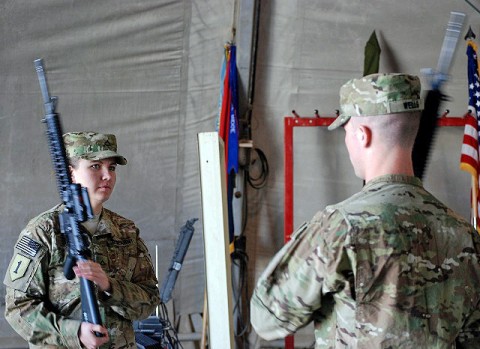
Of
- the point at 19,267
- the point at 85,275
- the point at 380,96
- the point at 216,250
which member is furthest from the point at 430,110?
the point at 19,267

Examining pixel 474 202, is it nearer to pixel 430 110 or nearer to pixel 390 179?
pixel 430 110

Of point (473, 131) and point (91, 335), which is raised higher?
point (473, 131)

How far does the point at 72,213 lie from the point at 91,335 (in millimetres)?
389

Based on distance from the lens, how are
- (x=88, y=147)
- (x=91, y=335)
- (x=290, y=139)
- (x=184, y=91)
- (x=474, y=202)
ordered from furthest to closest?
(x=290, y=139), (x=184, y=91), (x=474, y=202), (x=88, y=147), (x=91, y=335)

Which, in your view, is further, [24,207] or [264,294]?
[24,207]

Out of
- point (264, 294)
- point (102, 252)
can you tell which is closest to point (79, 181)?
point (102, 252)

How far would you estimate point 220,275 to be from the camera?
2371mm

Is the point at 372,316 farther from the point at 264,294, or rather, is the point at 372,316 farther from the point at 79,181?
the point at 79,181

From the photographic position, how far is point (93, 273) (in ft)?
7.30

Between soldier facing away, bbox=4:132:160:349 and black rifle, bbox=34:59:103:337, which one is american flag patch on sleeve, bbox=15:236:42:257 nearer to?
soldier facing away, bbox=4:132:160:349

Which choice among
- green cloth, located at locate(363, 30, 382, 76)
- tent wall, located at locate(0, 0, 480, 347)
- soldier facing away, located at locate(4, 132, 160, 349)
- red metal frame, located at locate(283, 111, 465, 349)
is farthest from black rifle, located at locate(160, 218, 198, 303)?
soldier facing away, located at locate(4, 132, 160, 349)

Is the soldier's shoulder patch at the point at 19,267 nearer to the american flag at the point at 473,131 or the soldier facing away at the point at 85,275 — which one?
the soldier facing away at the point at 85,275

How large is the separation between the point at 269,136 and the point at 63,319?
2817 mm

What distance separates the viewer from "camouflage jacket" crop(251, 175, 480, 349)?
1538 millimetres
